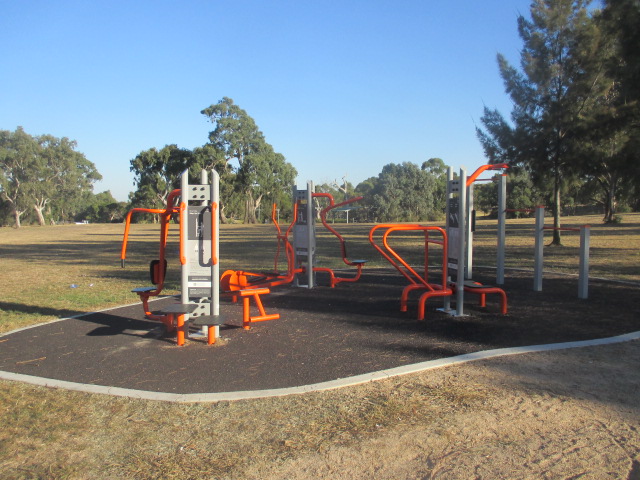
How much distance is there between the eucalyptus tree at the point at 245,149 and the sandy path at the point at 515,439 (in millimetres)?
52642

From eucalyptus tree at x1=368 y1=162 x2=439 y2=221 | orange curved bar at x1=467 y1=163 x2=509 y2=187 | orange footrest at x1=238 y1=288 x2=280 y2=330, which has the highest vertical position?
eucalyptus tree at x1=368 y1=162 x2=439 y2=221

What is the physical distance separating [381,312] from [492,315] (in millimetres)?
1521

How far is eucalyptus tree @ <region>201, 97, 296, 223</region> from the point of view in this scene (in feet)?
180

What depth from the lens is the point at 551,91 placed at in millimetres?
17281

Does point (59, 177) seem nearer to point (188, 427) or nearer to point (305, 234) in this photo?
point (305, 234)

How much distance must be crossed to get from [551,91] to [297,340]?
603 inches

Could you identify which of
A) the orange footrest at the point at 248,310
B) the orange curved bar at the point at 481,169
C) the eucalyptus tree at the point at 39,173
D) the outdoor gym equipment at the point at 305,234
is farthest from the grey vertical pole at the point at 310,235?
the eucalyptus tree at the point at 39,173

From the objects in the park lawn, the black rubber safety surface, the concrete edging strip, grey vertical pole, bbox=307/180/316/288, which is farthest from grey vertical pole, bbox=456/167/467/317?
grey vertical pole, bbox=307/180/316/288

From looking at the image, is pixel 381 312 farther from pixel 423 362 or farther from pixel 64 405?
pixel 64 405

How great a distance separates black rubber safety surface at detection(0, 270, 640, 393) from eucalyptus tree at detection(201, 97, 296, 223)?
48291 millimetres

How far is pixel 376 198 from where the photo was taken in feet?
194

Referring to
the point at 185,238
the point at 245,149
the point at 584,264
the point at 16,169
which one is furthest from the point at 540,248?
the point at 16,169

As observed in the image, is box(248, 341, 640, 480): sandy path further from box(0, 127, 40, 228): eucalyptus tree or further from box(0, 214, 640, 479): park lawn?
box(0, 127, 40, 228): eucalyptus tree

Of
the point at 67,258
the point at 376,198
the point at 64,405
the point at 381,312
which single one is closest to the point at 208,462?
the point at 64,405
